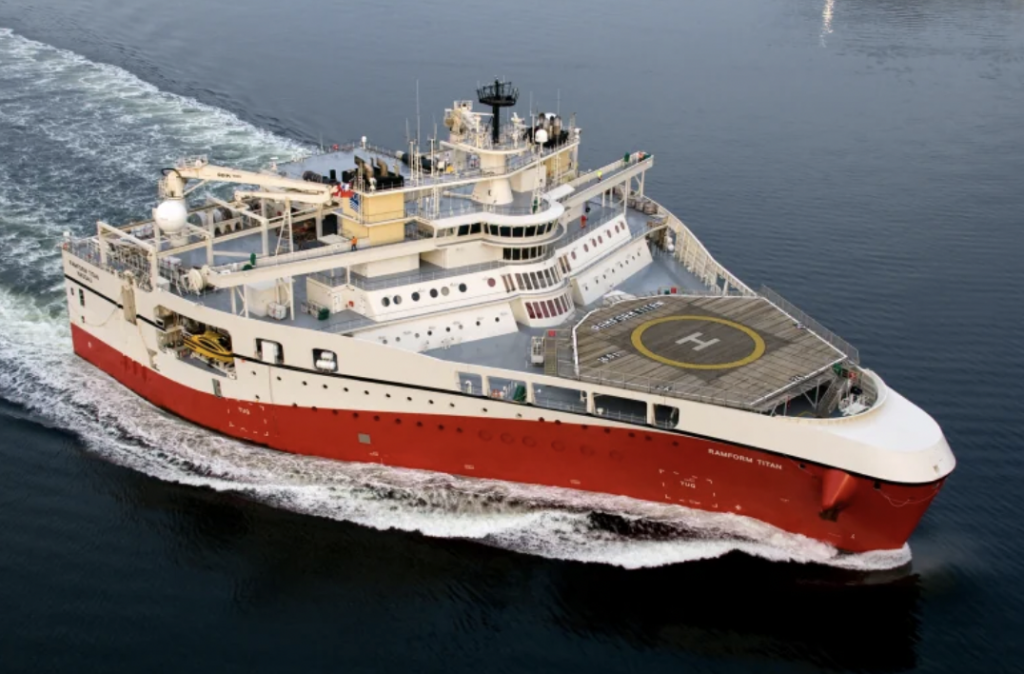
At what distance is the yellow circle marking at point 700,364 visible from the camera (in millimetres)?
36031

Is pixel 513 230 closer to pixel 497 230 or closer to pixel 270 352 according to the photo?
pixel 497 230

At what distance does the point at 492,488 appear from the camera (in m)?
37.5

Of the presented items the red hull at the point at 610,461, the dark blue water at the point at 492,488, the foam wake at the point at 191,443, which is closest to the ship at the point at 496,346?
the red hull at the point at 610,461

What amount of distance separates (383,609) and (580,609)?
20.0ft

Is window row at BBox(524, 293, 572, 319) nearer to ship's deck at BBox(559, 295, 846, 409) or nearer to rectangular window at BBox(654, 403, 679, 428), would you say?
ship's deck at BBox(559, 295, 846, 409)

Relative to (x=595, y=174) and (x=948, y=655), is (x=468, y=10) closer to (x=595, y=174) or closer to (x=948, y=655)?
(x=595, y=174)

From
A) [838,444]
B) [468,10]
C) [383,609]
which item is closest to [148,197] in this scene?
[383,609]

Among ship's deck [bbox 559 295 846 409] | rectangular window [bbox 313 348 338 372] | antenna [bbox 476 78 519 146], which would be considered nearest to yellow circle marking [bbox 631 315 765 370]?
ship's deck [bbox 559 295 846 409]

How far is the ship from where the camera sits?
3412 cm

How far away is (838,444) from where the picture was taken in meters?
32.7

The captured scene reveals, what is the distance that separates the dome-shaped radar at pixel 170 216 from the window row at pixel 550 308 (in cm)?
1369

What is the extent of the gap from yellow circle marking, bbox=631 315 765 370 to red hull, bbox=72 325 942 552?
281cm

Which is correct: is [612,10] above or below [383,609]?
above

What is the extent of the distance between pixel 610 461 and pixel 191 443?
54.9 ft
